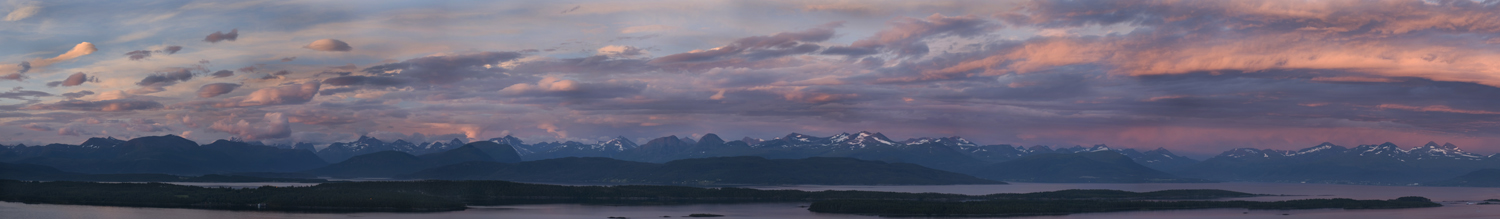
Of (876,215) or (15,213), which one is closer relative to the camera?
(15,213)

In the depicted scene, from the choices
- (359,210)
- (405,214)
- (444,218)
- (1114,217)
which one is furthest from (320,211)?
(1114,217)

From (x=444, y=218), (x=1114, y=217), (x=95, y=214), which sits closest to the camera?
(x=444, y=218)

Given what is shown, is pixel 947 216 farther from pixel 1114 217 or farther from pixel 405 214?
pixel 405 214

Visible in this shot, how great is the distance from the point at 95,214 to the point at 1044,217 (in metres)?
175

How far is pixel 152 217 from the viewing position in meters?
176

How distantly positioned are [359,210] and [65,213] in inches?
2037

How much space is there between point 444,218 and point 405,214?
15.1 metres

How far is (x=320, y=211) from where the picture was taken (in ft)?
628

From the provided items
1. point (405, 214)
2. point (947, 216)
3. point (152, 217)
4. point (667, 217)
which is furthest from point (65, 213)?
point (947, 216)

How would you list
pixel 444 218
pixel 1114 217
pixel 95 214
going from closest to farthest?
pixel 444 218
pixel 95 214
pixel 1114 217

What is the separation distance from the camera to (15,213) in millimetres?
183125

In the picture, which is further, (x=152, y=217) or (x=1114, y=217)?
(x=1114, y=217)

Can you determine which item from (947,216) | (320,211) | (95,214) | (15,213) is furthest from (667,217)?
(15,213)

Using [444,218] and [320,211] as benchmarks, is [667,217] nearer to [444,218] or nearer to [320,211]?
[444,218]
